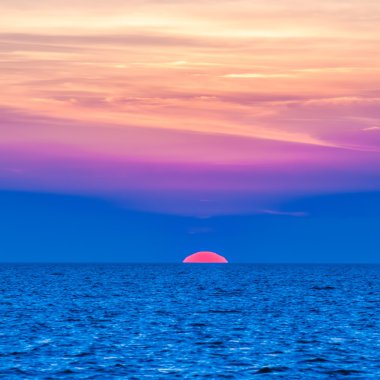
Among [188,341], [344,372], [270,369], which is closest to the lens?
[344,372]

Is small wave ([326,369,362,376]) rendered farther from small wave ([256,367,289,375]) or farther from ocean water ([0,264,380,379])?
small wave ([256,367,289,375])

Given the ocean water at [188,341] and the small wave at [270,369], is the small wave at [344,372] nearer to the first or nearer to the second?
the ocean water at [188,341]

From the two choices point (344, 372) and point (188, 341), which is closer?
point (344, 372)

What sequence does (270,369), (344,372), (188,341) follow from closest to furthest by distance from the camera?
(344,372), (270,369), (188,341)

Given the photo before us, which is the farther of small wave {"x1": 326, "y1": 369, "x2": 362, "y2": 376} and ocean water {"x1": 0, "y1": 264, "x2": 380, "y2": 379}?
ocean water {"x1": 0, "y1": 264, "x2": 380, "y2": 379}

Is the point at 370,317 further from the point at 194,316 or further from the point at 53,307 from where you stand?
the point at 53,307

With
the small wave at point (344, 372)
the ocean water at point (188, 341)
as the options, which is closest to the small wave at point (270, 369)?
the ocean water at point (188, 341)

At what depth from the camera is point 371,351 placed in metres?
55.0

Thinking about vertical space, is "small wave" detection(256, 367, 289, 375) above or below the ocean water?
below

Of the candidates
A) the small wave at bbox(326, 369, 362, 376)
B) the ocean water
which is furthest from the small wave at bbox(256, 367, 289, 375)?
the small wave at bbox(326, 369, 362, 376)

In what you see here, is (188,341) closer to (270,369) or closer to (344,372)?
(270,369)

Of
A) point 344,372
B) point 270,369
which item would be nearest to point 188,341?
point 270,369

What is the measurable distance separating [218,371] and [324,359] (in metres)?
8.68

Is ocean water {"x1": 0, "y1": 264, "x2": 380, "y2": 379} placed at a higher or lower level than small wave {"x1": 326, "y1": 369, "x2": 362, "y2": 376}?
higher
